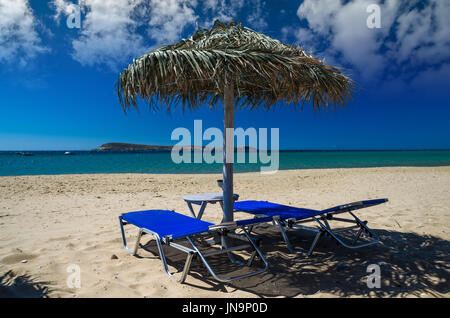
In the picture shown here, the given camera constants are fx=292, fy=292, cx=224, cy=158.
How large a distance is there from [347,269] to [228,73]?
7.37ft

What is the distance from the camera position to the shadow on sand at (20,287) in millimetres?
2298

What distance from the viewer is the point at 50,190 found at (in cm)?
888

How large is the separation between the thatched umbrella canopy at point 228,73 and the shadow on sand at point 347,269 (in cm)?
85

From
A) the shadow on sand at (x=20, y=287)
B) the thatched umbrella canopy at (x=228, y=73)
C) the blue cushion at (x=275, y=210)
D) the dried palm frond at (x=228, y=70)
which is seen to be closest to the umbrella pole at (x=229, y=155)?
the thatched umbrella canopy at (x=228, y=73)

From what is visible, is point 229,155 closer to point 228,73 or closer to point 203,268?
point 228,73

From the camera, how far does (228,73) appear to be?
9.19 ft

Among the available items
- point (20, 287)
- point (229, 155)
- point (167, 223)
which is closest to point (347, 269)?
point (229, 155)

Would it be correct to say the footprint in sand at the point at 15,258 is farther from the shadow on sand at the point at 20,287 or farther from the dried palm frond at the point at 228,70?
the dried palm frond at the point at 228,70
